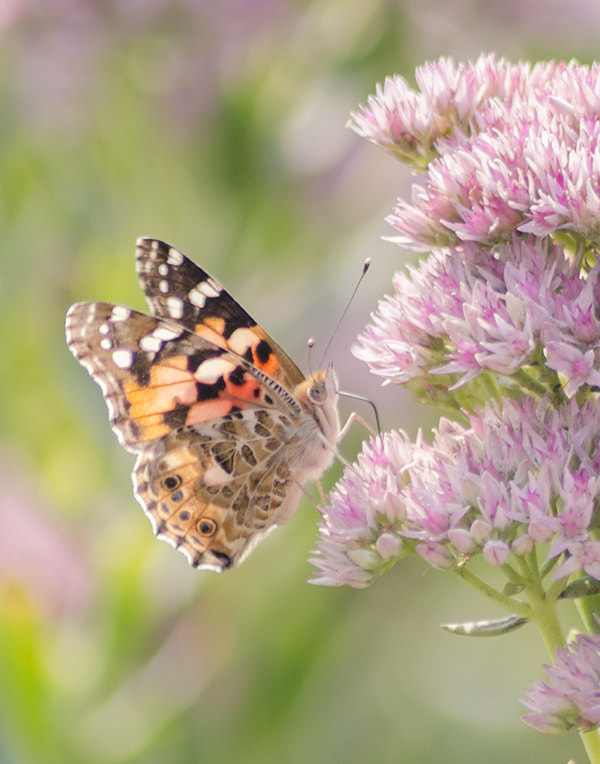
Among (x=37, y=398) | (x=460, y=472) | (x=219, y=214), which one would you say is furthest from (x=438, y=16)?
(x=460, y=472)

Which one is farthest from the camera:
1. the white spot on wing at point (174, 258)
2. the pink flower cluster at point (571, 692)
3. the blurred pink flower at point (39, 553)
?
the blurred pink flower at point (39, 553)

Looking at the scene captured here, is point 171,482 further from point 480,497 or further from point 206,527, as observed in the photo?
point 480,497

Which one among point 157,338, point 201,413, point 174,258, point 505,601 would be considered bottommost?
point 505,601

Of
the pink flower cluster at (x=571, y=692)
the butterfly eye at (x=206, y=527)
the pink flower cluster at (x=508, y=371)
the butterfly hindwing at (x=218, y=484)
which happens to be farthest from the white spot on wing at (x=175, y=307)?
the pink flower cluster at (x=571, y=692)

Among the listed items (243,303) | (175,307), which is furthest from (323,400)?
(243,303)

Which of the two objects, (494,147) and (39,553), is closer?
(494,147)

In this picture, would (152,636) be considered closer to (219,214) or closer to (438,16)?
(219,214)

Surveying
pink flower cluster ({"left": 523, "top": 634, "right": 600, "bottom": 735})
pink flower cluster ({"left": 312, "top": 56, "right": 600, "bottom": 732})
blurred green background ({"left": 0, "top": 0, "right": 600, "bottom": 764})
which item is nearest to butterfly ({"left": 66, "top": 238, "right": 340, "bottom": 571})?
pink flower cluster ({"left": 312, "top": 56, "right": 600, "bottom": 732})

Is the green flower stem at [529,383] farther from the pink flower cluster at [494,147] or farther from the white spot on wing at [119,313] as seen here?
the white spot on wing at [119,313]
